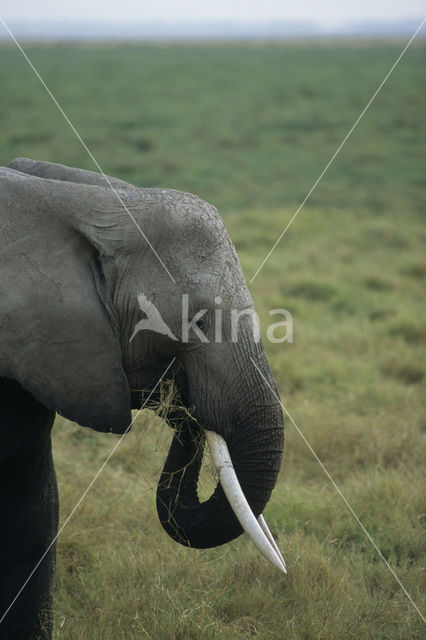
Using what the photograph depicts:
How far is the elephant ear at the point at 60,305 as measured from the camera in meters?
2.41

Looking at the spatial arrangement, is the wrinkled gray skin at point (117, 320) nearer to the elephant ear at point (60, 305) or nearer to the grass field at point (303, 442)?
the elephant ear at point (60, 305)

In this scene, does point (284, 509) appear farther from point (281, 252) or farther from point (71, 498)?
point (281, 252)

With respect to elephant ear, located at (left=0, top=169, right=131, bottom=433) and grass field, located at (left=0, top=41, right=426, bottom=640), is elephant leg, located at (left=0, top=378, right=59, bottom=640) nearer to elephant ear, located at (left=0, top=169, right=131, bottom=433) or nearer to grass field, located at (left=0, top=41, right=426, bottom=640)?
grass field, located at (left=0, top=41, right=426, bottom=640)

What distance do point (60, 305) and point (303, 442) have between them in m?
2.88

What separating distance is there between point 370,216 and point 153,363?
10.6m

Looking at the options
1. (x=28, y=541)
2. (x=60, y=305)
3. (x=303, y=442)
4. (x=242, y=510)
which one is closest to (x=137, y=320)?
(x=60, y=305)

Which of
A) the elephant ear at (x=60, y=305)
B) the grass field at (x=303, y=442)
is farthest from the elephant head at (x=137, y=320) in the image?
the grass field at (x=303, y=442)

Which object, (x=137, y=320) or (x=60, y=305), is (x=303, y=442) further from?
(x=60, y=305)

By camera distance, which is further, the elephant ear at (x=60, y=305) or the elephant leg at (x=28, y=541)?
the elephant leg at (x=28, y=541)

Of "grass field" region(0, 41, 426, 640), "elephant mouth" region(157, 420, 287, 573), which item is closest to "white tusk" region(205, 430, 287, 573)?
"elephant mouth" region(157, 420, 287, 573)

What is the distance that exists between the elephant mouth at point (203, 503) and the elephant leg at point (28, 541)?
0.49 m

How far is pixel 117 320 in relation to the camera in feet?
8.42

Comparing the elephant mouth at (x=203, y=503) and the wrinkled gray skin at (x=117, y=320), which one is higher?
the wrinkled gray skin at (x=117, y=320)

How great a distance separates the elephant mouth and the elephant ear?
354 mm
